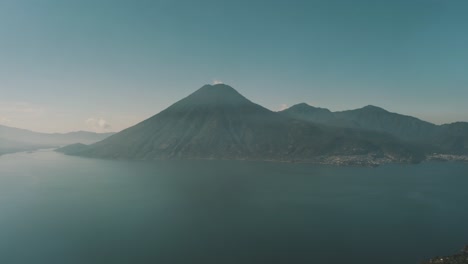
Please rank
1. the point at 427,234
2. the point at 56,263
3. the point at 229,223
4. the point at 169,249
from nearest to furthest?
the point at 56,263 < the point at 169,249 < the point at 427,234 < the point at 229,223

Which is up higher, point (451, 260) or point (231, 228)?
point (451, 260)

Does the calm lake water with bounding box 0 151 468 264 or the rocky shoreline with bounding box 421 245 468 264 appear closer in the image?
the rocky shoreline with bounding box 421 245 468 264

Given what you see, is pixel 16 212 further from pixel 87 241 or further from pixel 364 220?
pixel 364 220

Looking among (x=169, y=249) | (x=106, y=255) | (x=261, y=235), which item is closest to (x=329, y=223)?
(x=261, y=235)

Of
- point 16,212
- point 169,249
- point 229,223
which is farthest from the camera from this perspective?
point 16,212

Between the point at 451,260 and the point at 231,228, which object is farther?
the point at 231,228

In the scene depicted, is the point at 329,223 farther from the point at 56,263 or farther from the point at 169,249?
the point at 56,263

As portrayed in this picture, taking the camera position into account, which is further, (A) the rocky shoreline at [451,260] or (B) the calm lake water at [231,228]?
(B) the calm lake water at [231,228]

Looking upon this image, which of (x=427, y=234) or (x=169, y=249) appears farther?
(x=427, y=234)

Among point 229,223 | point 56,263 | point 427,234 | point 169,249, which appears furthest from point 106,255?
point 427,234
